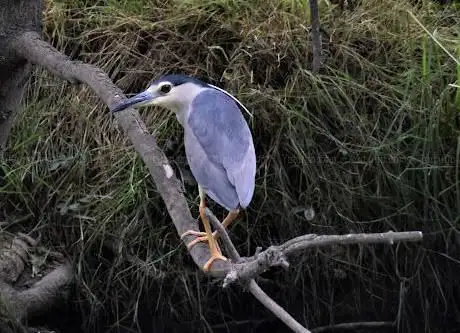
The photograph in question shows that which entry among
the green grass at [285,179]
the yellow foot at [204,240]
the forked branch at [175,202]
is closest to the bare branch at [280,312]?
the forked branch at [175,202]

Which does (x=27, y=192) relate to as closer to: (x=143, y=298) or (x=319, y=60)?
(x=143, y=298)

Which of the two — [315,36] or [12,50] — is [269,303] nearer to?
[12,50]

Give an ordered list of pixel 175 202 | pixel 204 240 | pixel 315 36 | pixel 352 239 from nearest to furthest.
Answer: pixel 352 239 → pixel 175 202 → pixel 204 240 → pixel 315 36

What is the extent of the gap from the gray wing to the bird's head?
0.02 m

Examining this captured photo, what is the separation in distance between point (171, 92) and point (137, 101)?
98mm

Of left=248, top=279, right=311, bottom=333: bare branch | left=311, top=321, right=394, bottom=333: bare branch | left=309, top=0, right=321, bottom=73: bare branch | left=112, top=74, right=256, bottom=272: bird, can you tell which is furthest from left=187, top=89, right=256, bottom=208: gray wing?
left=311, top=321, right=394, bottom=333: bare branch

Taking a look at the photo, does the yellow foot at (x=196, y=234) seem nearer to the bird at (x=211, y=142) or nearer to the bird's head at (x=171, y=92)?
the bird at (x=211, y=142)

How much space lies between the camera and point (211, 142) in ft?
5.09

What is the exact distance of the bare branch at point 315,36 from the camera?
211cm

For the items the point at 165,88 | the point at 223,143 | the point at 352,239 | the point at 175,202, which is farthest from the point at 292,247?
the point at 165,88

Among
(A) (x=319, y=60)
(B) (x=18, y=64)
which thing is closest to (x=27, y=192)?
(B) (x=18, y=64)

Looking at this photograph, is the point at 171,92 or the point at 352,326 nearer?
the point at 171,92

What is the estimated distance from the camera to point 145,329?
2.19 meters

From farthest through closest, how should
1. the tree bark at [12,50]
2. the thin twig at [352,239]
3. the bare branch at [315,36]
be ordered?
1. the bare branch at [315,36]
2. the tree bark at [12,50]
3. the thin twig at [352,239]
